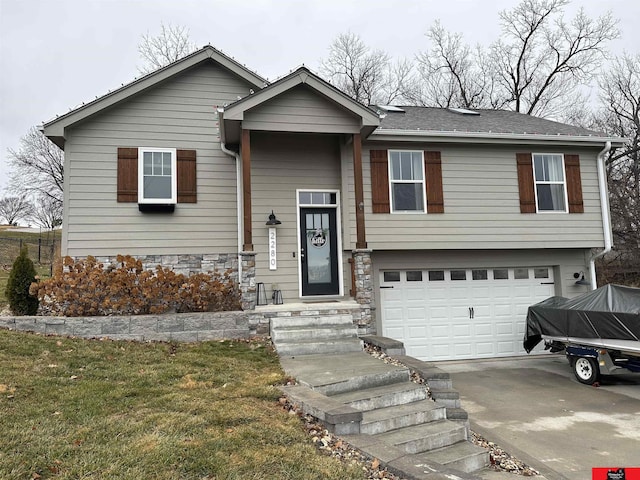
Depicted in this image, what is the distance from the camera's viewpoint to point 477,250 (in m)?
10.1

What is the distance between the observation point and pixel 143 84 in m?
8.73

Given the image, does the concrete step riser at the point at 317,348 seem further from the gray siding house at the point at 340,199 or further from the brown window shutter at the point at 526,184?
the brown window shutter at the point at 526,184

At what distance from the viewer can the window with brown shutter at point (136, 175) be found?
8633 millimetres

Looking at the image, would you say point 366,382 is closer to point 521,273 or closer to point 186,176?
point 186,176

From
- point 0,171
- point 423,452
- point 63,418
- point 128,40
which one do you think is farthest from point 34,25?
point 0,171

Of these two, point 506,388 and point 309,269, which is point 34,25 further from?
point 506,388

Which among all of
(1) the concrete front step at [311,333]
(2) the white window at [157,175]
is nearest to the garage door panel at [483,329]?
(1) the concrete front step at [311,333]

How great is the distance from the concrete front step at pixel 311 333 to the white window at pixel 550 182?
592 centimetres

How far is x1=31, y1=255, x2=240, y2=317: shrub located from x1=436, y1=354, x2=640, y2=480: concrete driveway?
198 inches

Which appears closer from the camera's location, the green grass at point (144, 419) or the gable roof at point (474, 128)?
the green grass at point (144, 419)

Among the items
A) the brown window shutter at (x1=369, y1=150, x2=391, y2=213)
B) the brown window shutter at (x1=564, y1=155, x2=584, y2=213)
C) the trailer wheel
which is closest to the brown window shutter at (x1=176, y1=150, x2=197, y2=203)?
the brown window shutter at (x1=369, y1=150, x2=391, y2=213)

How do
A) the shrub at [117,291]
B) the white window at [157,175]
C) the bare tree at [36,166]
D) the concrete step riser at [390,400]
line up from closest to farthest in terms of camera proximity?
the concrete step riser at [390,400]
the shrub at [117,291]
the white window at [157,175]
the bare tree at [36,166]

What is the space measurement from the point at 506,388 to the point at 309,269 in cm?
433

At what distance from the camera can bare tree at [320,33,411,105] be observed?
23766 mm
